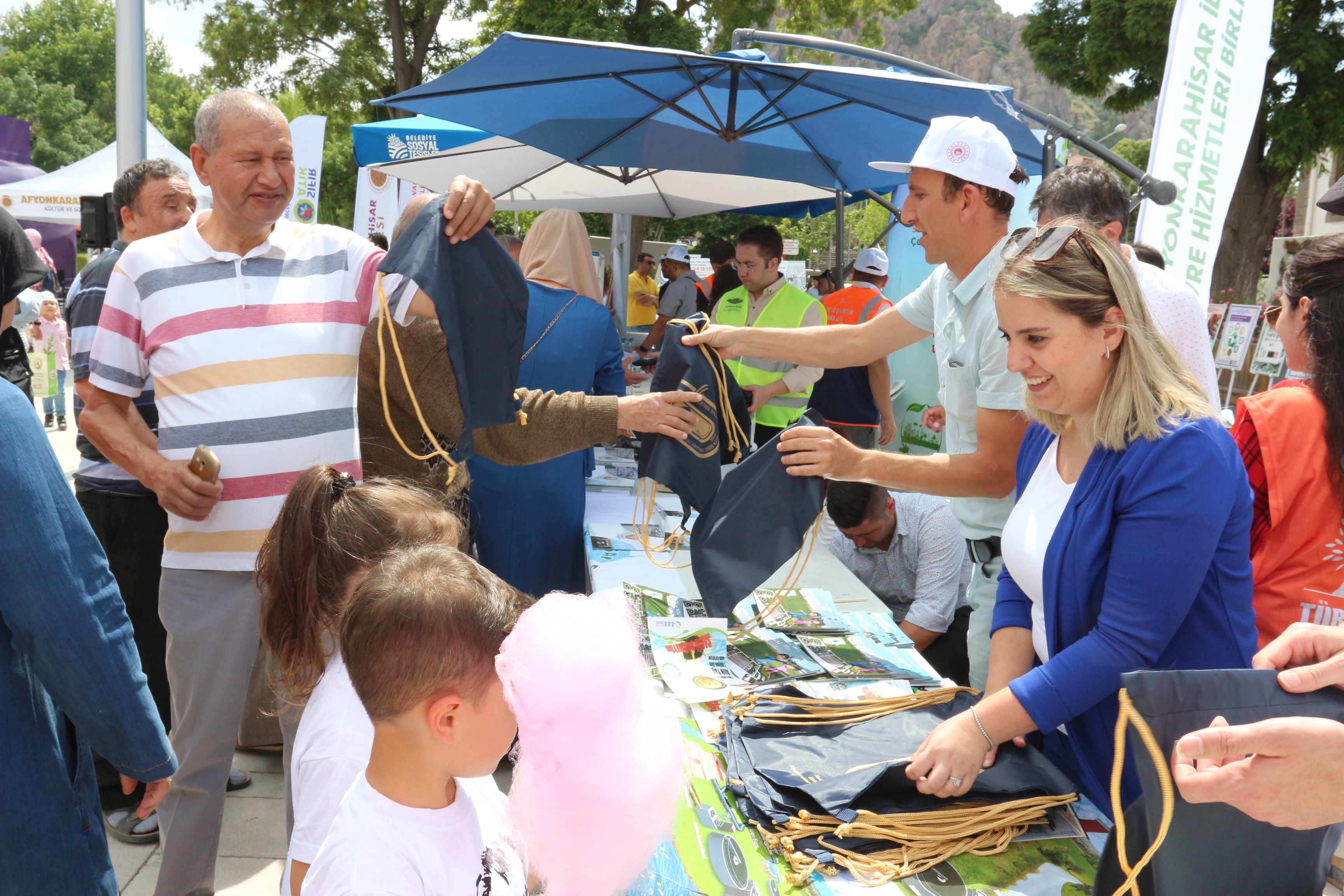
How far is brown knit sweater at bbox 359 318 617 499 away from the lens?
222 cm

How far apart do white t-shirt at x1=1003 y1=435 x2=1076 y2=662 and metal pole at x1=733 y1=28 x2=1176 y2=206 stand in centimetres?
239

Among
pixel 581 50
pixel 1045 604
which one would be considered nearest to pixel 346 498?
pixel 1045 604

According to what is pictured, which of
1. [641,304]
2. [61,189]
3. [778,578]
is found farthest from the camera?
[61,189]

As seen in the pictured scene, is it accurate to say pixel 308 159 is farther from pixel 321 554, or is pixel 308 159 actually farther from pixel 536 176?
pixel 321 554

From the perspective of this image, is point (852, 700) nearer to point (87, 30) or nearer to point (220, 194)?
point (220, 194)

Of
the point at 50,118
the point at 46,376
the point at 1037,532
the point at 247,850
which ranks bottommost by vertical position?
the point at 247,850

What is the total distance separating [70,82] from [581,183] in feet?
192

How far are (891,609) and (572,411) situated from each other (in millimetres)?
1784

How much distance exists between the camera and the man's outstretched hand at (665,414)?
96.2 inches

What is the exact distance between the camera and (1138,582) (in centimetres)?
152

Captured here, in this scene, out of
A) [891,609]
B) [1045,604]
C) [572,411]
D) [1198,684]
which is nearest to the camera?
[1198,684]

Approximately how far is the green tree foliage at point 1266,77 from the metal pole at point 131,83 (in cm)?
1647

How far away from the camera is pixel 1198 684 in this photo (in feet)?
3.78

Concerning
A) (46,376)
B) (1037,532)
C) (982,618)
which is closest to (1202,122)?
(982,618)
